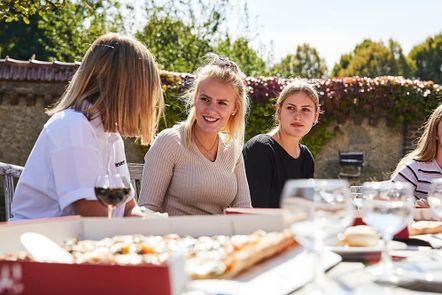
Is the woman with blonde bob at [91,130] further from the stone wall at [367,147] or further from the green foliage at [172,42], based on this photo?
the green foliage at [172,42]

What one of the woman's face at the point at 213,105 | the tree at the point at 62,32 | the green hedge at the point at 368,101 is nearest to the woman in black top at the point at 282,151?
the woman's face at the point at 213,105

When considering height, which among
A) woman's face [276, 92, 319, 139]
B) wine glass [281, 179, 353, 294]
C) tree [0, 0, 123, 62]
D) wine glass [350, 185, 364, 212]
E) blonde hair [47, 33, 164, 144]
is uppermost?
tree [0, 0, 123, 62]

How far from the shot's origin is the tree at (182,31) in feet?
52.1

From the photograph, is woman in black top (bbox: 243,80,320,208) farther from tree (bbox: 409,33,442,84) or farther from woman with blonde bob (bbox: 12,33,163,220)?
tree (bbox: 409,33,442,84)

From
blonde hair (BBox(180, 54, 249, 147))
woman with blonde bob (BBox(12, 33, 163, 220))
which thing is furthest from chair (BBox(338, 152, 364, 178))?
woman with blonde bob (BBox(12, 33, 163, 220))

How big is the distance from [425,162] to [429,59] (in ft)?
145

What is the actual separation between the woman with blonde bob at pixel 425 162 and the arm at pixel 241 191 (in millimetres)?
1037

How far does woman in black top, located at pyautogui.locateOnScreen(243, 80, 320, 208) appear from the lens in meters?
4.09

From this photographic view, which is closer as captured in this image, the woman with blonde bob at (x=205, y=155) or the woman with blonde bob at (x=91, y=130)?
the woman with blonde bob at (x=91, y=130)

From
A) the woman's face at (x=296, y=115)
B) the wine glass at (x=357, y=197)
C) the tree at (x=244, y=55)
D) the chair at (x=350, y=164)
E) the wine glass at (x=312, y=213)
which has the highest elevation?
the tree at (x=244, y=55)

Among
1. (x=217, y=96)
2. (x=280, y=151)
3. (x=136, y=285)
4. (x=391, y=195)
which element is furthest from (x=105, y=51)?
(x=280, y=151)

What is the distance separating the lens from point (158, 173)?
317 cm

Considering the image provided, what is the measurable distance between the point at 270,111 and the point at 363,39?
4143 cm

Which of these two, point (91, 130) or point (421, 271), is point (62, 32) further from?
point (421, 271)
